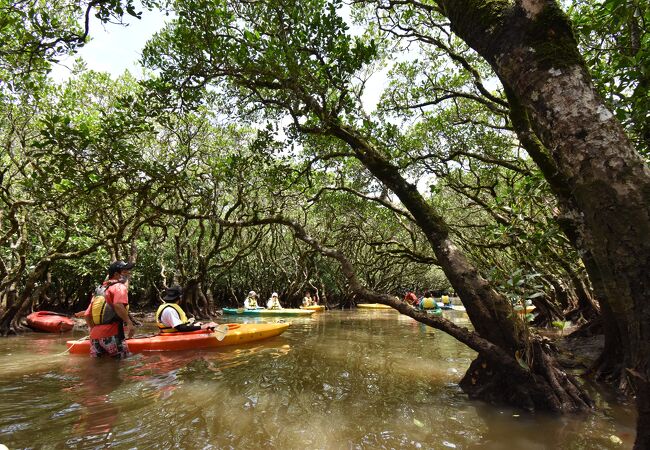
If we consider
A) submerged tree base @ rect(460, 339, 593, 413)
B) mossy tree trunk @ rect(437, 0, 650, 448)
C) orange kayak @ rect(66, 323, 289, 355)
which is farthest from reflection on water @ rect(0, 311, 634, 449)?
mossy tree trunk @ rect(437, 0, 650, 448)

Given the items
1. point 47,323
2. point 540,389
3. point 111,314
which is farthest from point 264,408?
point 47,323

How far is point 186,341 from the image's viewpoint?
8266 millimetres

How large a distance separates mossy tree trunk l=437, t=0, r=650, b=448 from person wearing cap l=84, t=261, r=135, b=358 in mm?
6097

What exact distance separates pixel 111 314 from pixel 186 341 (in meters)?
2.20

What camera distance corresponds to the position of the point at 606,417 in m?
4.20

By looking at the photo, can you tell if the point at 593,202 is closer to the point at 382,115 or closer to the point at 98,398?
the point at 98,398

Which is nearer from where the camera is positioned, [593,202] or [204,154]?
[593,202]

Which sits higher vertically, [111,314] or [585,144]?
[585,144]

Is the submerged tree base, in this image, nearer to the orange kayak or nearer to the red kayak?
the orange kayak

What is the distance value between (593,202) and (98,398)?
574 centimetres

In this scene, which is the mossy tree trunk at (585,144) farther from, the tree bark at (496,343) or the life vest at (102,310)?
the life vest at (102,310)

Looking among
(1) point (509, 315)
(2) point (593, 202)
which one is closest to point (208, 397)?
(1) point (509, 315)

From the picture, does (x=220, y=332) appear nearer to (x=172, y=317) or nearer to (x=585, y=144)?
(x=172, y=317)

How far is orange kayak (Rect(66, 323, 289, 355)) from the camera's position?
7.74m
